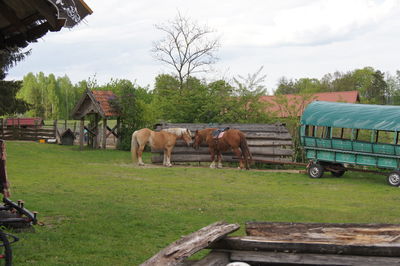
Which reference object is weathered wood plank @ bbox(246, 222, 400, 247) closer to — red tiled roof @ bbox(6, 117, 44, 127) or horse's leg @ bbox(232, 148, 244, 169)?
horse's leg @ bbox(232, 148, 244, 169)

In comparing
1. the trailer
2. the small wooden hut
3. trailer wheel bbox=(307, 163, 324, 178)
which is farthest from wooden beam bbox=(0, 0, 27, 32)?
the small wooden hut

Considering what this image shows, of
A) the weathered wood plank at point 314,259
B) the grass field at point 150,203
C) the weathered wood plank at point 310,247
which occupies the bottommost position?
the grass field at point 150,203

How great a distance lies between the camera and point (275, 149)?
935 inches

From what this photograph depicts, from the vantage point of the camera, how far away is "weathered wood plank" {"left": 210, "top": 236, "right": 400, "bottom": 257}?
5516 mm

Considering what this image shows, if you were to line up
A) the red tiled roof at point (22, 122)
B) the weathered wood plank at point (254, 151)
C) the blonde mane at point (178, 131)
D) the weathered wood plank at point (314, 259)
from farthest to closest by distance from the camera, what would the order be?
the red tiled roof at point (22, 122) < the blonde mane at point (178, 131) < the weathered wood plank at point (254, 151) < the weathered wood plank at point (314, 259)

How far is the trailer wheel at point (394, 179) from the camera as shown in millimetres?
17398

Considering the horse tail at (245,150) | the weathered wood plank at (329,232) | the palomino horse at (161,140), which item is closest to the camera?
the weathered wood plank at (329,232)

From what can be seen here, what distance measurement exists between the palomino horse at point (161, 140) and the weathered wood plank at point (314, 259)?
18.3 meters

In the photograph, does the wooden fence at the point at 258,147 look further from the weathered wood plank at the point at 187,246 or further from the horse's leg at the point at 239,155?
the weathered wood plank at the point at 187,246

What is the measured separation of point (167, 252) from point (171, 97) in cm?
2555

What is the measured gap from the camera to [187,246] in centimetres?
523

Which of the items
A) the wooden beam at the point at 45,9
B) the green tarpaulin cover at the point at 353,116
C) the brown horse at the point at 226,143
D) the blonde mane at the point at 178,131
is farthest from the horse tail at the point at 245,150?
the wooden beam at the point at 45,9

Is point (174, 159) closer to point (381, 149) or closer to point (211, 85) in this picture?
point (211, 85)

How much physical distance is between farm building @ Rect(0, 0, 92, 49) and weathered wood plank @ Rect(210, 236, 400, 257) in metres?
3.45
